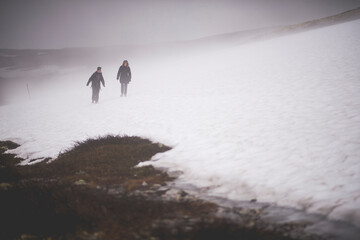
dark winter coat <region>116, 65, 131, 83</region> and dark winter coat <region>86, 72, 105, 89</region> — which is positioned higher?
dark winter coat <region>116, 65, 131, 83</region>

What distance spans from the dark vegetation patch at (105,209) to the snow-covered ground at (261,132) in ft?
3.78

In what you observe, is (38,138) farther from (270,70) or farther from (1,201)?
(270,70)

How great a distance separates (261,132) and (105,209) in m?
5.82

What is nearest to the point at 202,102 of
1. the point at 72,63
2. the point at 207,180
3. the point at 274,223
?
the point at 207,180

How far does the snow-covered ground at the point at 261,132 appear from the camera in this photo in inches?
185

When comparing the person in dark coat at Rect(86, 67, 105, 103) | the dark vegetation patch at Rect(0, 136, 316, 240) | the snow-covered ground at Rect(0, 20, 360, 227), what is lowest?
the dark vegetation patch at Rect(0, 136, 316, 240)

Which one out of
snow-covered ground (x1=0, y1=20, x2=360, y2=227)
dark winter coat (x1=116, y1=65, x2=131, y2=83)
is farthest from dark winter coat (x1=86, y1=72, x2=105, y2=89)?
snow-covered ground (x1=0, y1=20, x2=360, y2=227)

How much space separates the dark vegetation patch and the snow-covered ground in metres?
1.15

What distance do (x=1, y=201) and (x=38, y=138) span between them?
873 cm

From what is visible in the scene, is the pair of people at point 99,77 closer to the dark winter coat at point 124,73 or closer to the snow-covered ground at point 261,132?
the dark winter coat at point 124,73

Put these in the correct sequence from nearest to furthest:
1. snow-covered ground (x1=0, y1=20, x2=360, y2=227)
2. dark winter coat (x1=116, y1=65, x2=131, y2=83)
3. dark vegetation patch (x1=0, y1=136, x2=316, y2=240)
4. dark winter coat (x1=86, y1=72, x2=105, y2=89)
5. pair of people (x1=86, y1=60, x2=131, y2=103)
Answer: dark vegetation patch (x1=0, y1=136, x2=316, y2=240) < snow-covered ground (x1=0, y1=20, x2=360, y2=227) < dark winter coat (x1=86, y1=72, x2=105, y2=89) < pair of people (x1=86, y1=60, x2=131, y2=103) < dark winter coat (x1=116, y1=65, x2=131, y2=83)

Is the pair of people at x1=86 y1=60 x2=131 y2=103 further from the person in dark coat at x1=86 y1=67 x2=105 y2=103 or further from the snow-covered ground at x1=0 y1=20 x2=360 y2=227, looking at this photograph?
the snow-covered ground at x1=0 y1=20 x2=360 y2=227

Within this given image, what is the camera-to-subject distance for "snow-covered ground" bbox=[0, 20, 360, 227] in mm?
4707

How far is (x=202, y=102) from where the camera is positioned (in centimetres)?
1348
